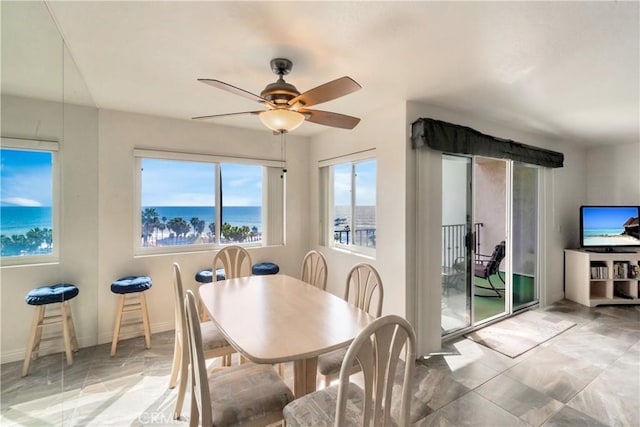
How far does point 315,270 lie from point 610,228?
4.68 m

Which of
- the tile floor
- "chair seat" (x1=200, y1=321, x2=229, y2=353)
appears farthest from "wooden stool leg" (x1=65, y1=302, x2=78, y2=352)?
"chair seat" (x1=200, y1=321, x2=229, y2=353)

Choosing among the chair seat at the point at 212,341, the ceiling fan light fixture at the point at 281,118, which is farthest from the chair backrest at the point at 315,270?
the ceiling fan light fixture at the point at 281,118

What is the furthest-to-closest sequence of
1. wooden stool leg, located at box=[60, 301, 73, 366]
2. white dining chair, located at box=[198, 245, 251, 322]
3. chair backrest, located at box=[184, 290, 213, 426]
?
white dining chair, located at box=[198, 245, 251, 322] < wooden stool leg, located at box=[60, 301, 73, 366] < chair backrest, located at box=[184, 290, 213, 426]

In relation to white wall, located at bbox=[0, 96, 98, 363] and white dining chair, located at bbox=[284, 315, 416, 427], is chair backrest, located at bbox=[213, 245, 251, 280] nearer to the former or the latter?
white wall, located at bbox=[0, 96, 98, 363]

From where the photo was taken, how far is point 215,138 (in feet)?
11.6

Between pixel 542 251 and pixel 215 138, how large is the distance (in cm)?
474

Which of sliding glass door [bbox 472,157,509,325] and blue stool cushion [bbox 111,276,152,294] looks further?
sliding glass door [bbox 472,157,509,325]

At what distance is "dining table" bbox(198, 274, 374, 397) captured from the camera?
4.39 ft

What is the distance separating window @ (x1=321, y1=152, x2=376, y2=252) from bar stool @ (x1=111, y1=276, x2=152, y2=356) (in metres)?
2.26

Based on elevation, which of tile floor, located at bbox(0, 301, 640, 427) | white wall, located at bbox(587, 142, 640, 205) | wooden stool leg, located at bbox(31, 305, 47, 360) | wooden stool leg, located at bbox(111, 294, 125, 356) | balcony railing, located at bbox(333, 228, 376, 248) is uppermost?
white wall, located at bbox(587, 142, 640, 205)

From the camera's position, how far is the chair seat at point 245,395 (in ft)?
4.24

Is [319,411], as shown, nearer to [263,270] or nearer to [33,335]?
[33,335]

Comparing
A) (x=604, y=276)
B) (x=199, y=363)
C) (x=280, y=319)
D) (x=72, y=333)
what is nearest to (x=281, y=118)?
(x=280, y=319)

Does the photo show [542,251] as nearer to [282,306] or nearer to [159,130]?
[282,306]
